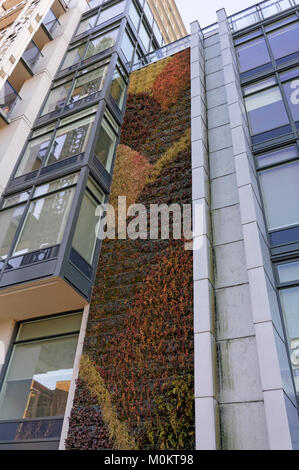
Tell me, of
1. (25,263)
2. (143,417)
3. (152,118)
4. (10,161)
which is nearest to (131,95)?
(152,118)

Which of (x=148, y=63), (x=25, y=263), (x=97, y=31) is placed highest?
(x=97, y=31)

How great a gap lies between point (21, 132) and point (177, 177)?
8.13 meters

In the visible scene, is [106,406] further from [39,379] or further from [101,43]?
[101,43]

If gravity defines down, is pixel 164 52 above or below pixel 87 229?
above

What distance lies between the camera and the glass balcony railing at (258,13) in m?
16.6

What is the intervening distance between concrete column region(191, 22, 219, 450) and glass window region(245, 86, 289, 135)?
1.68 m

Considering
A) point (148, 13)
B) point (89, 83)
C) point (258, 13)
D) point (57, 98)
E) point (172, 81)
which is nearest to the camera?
point (172, 81)

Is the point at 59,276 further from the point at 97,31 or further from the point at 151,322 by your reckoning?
the point at 97,31

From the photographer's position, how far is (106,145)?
15227 mm

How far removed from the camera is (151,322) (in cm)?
1004

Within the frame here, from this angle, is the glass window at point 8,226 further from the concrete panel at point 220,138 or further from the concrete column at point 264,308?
the concrete column at point 264,308

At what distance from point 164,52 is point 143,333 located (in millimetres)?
15114

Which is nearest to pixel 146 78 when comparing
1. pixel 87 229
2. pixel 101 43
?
pixel 101 43

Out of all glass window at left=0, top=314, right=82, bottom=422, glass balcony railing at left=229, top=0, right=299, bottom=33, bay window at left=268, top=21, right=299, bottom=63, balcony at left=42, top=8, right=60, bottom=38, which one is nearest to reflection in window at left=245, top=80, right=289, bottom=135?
bay window at left=268, top=21, right=299, bottom=63
